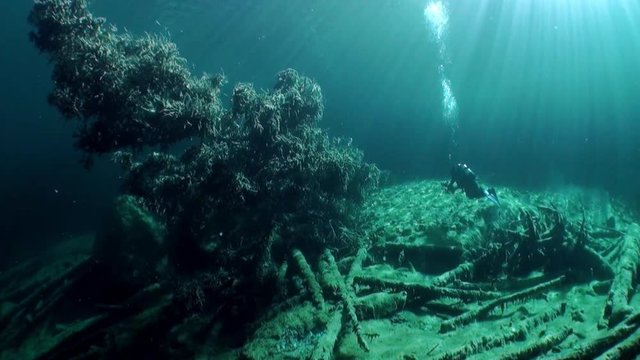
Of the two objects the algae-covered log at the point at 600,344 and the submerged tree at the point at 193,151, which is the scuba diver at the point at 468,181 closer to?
the submerged tree at the point at 193,151

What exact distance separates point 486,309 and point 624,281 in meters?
1.80

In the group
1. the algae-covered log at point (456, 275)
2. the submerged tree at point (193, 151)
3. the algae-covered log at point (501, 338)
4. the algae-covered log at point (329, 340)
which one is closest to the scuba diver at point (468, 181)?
the algae-covered log at point (456, 275)

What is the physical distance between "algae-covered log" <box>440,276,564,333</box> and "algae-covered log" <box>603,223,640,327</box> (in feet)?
2.91

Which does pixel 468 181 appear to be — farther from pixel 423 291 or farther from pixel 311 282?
pixel 311 282

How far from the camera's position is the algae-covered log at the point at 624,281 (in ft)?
13.7

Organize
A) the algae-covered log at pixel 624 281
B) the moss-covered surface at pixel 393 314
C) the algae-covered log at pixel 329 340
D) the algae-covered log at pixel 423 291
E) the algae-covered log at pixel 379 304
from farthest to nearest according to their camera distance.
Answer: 1. the algae-covered log at pixel 423 291
2. the algae-covered log at pixel 379 304
3. the moss-covered surface at pixel 393 314
4. the algae-covered log at pixel 329 340
5. the algae-covered log at pixel 624 281

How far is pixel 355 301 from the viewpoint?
18.5ft

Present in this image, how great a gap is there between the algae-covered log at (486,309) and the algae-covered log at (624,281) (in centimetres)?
89

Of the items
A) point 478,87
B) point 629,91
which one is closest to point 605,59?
point 629,91

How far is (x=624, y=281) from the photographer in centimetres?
520

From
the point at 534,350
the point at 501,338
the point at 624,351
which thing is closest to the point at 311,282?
the point at 501,338

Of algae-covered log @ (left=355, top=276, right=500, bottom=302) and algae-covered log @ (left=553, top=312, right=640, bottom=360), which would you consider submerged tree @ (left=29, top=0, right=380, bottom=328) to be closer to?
algae-covered log @ (left=355, top=276, right=500, bottom=302)

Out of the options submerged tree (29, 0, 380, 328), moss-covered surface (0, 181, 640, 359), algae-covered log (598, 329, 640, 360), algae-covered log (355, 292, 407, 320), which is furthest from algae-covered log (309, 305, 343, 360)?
algae-covered log (598, 329, 640, 360)

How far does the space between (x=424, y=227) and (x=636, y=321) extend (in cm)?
517
